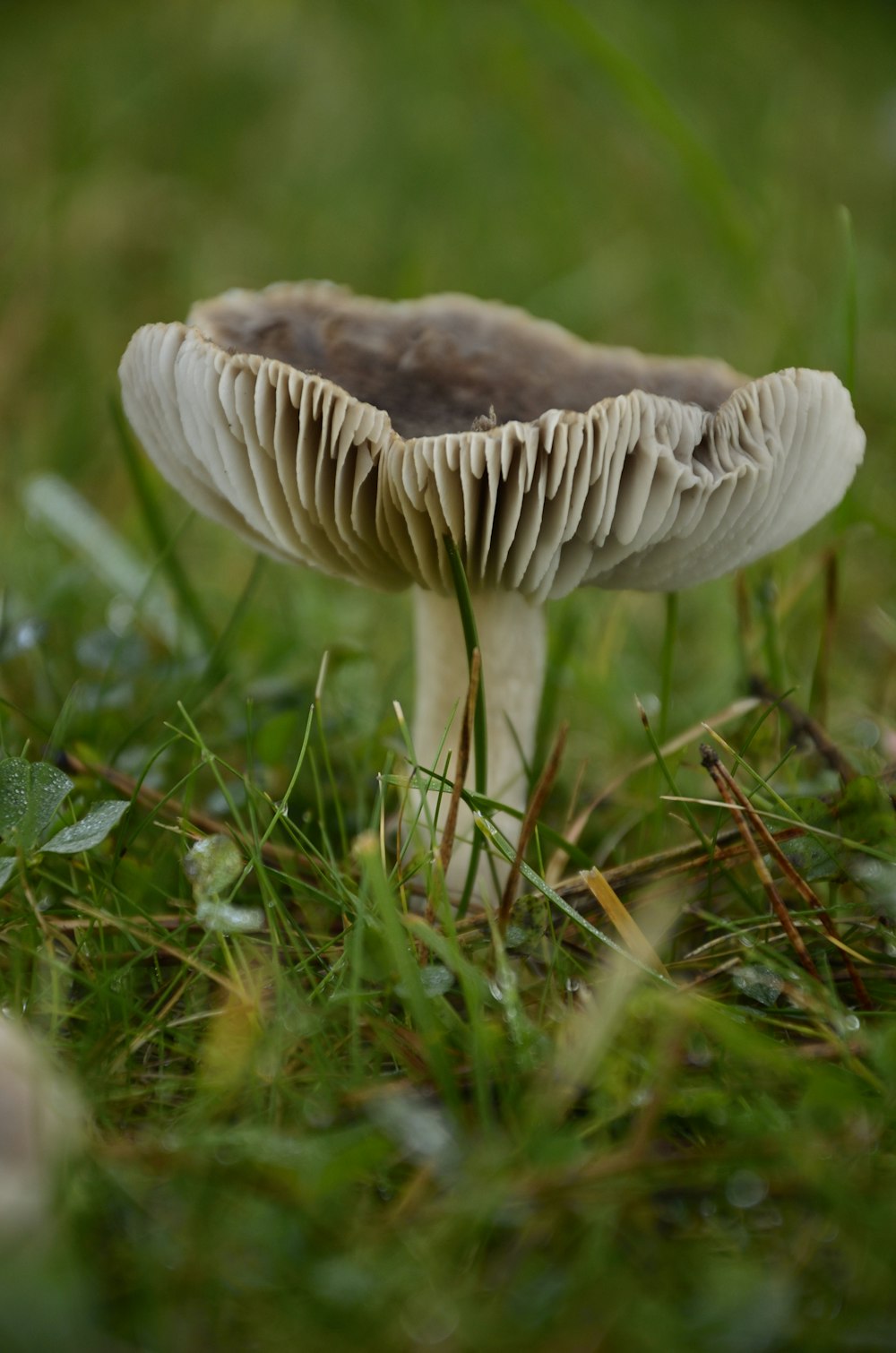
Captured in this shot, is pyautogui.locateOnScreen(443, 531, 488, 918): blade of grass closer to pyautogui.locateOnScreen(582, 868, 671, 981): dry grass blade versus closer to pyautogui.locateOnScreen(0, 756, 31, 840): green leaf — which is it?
pyautogui.locateOnScreen(582, 868, 671, 981): dry grass blade

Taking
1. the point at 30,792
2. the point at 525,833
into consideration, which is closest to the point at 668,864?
the point at 525,833

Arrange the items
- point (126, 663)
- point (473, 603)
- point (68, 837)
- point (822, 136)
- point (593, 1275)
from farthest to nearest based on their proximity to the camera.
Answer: point (822, 136) < point (126, 663) < point (473, 603) < point (68, 837) < point (593, 1275)

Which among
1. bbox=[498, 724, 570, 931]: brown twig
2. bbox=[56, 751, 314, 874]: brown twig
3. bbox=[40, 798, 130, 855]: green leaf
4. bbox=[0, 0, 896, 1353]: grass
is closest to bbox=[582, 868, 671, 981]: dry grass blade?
bbox=[0, 0, 896, 1353]: grass

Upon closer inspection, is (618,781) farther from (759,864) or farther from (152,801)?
(152,801)

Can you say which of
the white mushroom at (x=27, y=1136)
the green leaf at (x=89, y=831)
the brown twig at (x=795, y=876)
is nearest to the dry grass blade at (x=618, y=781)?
the brown twig at (x=795, y=876)

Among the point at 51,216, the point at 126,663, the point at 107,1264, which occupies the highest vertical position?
the point at 51,216

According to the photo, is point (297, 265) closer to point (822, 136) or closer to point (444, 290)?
point (444, 290)

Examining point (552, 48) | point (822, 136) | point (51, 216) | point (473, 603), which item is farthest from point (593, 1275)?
point (822, 136)
